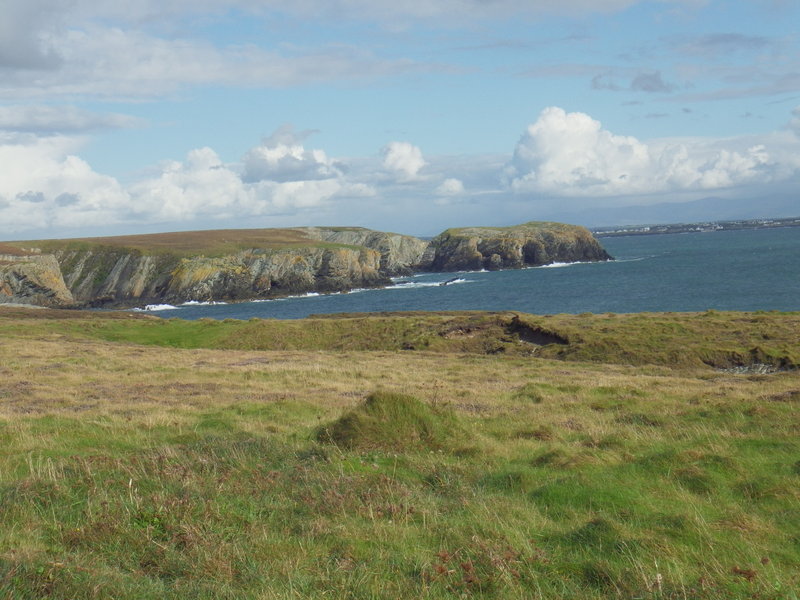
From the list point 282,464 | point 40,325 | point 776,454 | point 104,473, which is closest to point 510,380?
point 776,454

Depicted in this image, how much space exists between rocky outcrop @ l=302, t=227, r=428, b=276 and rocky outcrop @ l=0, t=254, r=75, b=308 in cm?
7528

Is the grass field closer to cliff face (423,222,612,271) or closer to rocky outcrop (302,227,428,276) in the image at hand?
rocky outcrop (302,227,428,276)

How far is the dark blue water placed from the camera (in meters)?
87.4

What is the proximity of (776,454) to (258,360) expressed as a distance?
1116 inches

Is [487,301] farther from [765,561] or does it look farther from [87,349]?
[765,561]

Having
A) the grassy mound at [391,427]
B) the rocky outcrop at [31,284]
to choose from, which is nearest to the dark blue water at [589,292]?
the rocky outcrop at [31,284]

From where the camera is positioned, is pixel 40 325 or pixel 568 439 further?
pixel 40 325

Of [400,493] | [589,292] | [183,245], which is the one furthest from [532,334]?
[183,245]

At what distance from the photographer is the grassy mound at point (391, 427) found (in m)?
12.3

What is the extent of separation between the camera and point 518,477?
10.0m

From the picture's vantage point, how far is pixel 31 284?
4761 inches

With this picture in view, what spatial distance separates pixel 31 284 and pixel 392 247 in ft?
300

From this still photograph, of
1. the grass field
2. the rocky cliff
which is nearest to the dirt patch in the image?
the grass field

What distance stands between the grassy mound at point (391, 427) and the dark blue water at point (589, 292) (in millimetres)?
73824
